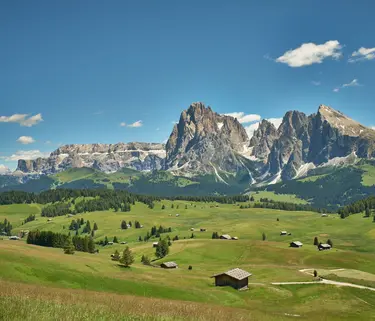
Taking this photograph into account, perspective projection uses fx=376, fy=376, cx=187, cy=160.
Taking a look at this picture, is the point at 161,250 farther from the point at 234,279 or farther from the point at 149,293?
the point at 149,293

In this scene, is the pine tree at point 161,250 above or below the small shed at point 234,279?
below

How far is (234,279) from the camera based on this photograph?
91.6m

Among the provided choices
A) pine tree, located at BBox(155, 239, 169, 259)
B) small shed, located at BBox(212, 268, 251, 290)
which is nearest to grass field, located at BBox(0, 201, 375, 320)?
small shed, located at BBox(212, 268, 251, 290)

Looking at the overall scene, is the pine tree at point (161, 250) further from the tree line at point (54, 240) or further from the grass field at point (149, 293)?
the tree line at point (54, 240)

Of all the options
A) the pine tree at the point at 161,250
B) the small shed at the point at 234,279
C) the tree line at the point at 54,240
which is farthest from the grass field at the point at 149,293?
the tree line at the point at 54,240

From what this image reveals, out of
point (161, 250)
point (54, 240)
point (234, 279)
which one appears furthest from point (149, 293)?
point (161, 250)

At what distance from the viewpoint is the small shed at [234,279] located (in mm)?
91113

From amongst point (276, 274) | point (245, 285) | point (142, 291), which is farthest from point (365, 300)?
point (142, 291)

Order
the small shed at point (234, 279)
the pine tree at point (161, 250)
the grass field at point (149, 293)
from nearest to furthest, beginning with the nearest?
1. the grass field at point (149, 293)
2. the small shed at point (234, 279)
3. the pine tree at point (161, 250)

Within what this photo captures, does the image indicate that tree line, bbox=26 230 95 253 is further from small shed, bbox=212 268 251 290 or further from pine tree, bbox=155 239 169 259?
small shed, bbox=212 268 251 290

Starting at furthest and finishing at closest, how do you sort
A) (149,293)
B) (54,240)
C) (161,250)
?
(161,250), (54,240), (149,293)

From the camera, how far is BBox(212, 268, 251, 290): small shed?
91.1 metres

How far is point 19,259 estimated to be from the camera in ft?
211

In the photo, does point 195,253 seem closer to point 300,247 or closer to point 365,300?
point 300,247
